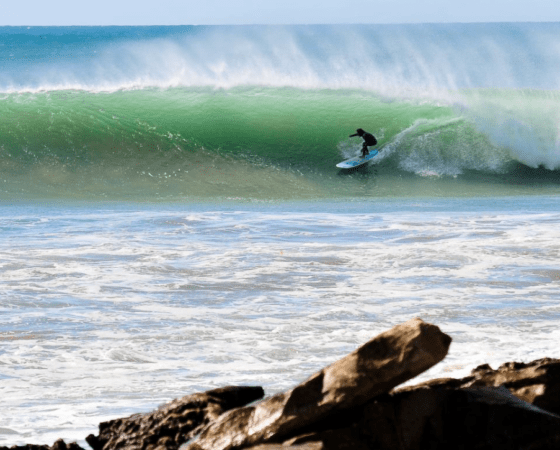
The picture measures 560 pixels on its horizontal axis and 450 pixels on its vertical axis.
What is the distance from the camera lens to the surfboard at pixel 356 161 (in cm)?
1736

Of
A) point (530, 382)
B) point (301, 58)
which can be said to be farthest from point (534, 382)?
point (301, 58)

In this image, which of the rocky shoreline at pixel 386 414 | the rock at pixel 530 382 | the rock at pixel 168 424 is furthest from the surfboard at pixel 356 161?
the rocky shoreline at pixel 386 414

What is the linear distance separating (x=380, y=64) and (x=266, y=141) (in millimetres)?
33199

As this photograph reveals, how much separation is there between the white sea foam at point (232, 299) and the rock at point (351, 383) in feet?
4.20

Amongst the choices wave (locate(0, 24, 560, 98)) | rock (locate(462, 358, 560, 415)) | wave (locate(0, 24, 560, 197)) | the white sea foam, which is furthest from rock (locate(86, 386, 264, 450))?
wave (locate(0, 24, 560, 98))

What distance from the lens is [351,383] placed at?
9.11 feet

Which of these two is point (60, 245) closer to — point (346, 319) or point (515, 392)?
point (346, 319)

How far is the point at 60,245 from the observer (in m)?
9.13

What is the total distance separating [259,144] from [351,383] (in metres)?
16.7

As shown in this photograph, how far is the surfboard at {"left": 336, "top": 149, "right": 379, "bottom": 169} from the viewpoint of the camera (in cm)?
1736

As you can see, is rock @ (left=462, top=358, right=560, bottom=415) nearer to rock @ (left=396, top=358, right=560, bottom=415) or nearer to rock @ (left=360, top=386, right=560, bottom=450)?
rock @ (left=396, top=358, right=560, bottom=415)

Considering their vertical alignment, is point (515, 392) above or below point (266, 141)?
below

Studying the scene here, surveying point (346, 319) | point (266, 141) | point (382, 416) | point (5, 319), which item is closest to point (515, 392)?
point (382, 416)

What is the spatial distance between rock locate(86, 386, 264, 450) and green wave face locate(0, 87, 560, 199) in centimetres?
1169
